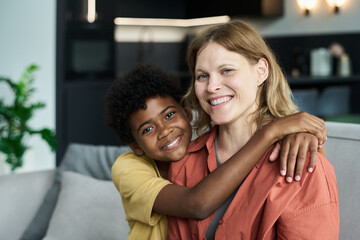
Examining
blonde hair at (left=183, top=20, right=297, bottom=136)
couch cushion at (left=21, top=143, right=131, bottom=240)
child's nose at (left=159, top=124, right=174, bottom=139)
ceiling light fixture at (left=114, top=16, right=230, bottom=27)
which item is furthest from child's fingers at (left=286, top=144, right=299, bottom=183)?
ceiling light fixture at (left=114, top=16, right=230, bottom=27)

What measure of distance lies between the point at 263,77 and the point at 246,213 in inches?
18.0

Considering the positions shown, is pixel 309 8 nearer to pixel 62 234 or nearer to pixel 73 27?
pixel 73 27

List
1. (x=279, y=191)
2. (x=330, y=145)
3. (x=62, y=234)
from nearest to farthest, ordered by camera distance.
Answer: (x=279, y=191) → (x=330, y=145) → (x=62, y=234)

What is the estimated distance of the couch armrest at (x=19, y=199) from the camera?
252 centimetres

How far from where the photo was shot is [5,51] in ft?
13.8

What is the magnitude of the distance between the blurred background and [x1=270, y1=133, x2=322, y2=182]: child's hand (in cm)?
149

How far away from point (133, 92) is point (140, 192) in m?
0.37

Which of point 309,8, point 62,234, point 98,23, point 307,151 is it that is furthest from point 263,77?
point 309,8

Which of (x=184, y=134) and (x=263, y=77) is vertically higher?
(x=263, y=77)

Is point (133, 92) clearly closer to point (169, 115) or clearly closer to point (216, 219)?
point (169, 115)

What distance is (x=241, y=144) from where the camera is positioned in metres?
1.48

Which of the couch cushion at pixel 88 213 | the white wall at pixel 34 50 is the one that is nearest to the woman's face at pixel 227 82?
the couch cushion at pixel 88 213

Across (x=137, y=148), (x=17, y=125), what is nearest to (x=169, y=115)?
(x=137, y=148)

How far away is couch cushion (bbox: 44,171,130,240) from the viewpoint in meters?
2.29
